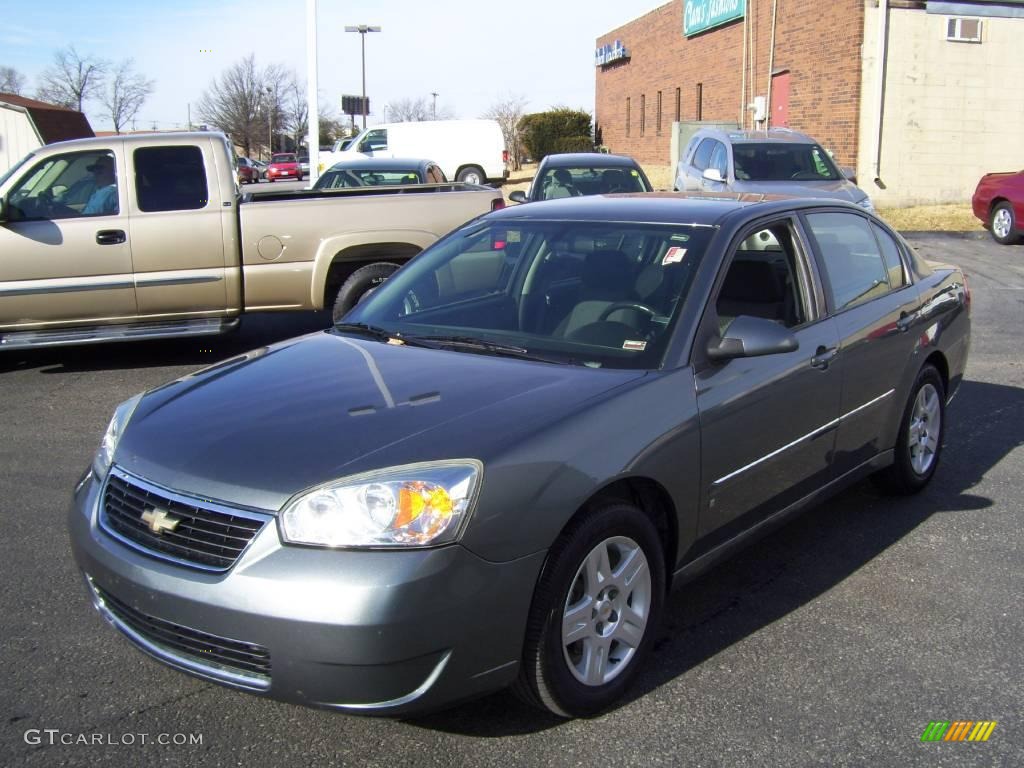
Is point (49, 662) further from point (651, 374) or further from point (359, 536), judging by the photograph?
point (651, 374)

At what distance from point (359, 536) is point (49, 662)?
1.57 metres

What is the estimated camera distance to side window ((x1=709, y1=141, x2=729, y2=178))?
48.0 feet

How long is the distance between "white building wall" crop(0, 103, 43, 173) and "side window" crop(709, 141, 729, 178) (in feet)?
51.0

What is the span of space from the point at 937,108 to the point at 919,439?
19.2 metres

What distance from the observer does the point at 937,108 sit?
72.6 ft

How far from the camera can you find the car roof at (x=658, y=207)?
433cm

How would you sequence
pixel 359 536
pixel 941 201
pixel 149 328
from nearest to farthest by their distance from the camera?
1. pixel 359 536
2. pixel 149 328
3. pixel 941 201

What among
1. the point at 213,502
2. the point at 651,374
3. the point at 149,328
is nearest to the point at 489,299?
Answer: the point at 651,374

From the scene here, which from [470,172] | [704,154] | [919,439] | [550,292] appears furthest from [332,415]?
[470,172]

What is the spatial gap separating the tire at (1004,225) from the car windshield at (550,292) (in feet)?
49.3

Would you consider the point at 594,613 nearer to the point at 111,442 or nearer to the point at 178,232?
the point at 111,442

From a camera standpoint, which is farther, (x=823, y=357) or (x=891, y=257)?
(x=891, y=257)

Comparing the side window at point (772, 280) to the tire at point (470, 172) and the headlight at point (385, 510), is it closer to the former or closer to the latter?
the headlight at point (385, 510)

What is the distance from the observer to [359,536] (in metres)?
2.82
